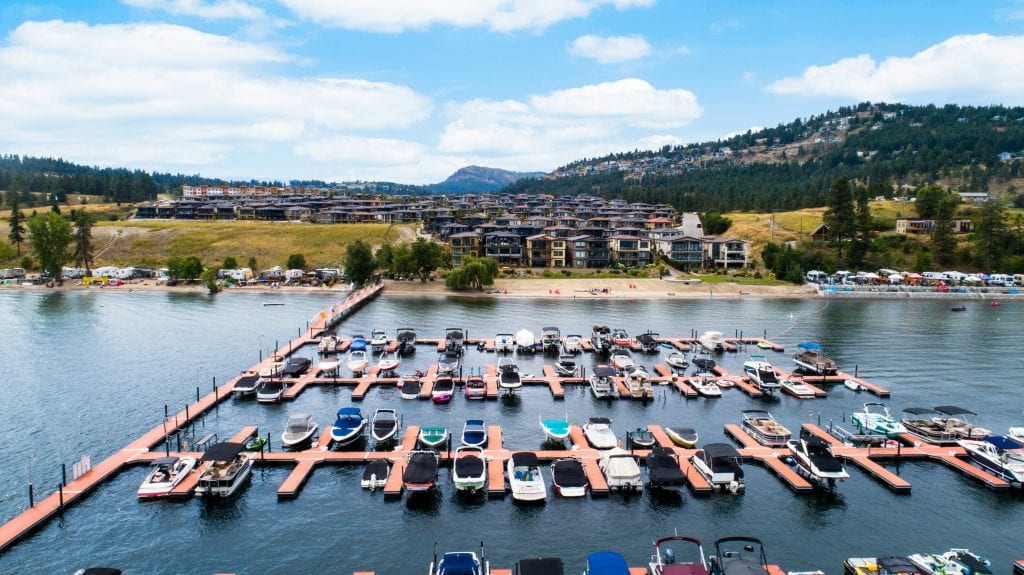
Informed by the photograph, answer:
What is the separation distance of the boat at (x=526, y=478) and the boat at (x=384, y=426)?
7.51 m

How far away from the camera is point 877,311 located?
270 feet

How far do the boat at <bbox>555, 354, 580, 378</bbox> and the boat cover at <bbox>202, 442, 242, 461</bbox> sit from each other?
25181 millimetres

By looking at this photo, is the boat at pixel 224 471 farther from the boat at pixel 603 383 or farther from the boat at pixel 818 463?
the boat at pixel 818 463

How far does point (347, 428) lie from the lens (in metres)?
33.8

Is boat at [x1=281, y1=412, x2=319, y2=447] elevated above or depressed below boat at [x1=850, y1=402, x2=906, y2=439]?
above

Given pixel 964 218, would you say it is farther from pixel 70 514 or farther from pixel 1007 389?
pixel 70 514

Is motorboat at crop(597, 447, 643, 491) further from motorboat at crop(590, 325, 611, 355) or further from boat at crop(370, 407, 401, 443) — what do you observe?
motorboat at crop(590, 325, 611, 355)

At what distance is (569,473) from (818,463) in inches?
481

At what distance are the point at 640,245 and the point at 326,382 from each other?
257 feet

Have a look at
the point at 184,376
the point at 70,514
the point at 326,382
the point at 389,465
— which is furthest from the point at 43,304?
the point at 389,465

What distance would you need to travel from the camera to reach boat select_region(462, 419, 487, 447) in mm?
32438

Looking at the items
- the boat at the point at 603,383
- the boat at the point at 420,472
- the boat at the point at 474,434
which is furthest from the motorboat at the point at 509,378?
the boat at the point at 420,472

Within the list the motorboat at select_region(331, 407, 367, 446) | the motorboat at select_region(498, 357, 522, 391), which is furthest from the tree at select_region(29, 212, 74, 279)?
the motorboat at select_region(498, 357, 522, 391)

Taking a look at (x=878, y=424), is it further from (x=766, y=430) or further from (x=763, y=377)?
(x=763, y=377)
